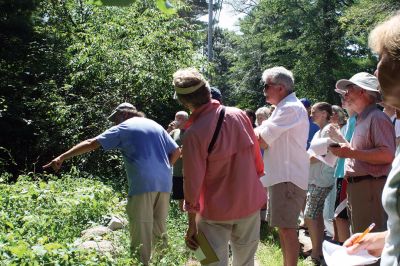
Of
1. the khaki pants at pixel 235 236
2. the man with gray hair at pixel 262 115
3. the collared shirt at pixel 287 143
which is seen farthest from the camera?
Result: the man with gray hair at pixel 262 115

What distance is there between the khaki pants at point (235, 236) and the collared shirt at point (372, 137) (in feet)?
2.74

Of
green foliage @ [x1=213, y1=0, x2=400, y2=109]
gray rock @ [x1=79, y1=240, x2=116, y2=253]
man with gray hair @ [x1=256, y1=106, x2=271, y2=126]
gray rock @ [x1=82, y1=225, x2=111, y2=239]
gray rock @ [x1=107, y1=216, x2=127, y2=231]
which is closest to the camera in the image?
gray rock @ [x1=79, y1=240, x2=116, y2=253]

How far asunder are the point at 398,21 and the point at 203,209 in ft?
7.07

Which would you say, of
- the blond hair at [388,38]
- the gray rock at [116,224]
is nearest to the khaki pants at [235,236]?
the blond hair at [388,38]

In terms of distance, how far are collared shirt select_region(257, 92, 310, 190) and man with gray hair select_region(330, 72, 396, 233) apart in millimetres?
466

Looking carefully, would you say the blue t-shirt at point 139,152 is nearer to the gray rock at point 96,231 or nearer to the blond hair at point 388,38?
the gray rock at point 96,231

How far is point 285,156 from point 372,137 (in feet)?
2.62

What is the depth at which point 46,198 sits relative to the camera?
221 inches

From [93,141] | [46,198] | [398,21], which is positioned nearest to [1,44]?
[46,198]

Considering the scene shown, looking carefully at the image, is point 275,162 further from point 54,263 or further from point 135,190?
point 54,263

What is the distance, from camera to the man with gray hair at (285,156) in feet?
13.0

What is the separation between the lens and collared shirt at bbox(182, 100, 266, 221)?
124 inches

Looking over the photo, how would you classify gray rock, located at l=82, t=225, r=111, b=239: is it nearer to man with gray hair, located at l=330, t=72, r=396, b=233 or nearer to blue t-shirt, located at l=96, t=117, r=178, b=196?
blue t-shirt, located at l=96, t=117, r=178, b=196

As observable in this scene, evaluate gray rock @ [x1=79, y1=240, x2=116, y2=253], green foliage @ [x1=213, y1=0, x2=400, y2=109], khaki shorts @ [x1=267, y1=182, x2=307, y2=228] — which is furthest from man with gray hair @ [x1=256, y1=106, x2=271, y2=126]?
green foliage @ [x1=213, y1=0, x2=400, y2=109]
